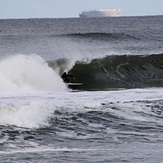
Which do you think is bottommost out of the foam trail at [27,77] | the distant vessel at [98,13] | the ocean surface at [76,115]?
the ocean surface at [76,115]

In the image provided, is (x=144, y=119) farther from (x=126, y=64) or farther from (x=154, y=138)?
(x=126, y=64)

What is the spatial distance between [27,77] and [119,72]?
18.6ft

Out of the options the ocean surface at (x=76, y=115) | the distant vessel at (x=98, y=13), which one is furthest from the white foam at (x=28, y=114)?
the distant vessel at (x=98, y=13)

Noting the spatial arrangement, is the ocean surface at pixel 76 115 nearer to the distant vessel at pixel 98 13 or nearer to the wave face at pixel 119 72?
the wave face at pixel 119 72

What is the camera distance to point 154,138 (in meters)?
12.3

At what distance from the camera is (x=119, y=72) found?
1056 inches

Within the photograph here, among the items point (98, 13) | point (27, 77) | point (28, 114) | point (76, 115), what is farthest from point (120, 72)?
point (98, 13)

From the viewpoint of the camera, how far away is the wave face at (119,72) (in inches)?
950

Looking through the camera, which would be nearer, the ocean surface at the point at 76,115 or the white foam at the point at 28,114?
the ocean surface at the point at 76,115

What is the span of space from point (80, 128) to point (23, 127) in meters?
1.21

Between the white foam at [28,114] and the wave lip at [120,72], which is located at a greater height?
the wave lip at [120,72]

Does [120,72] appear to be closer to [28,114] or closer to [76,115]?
[76,115]

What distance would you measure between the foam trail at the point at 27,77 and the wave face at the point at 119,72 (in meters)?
1.07

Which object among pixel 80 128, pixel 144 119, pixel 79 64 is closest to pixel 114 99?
pixel 144 119
